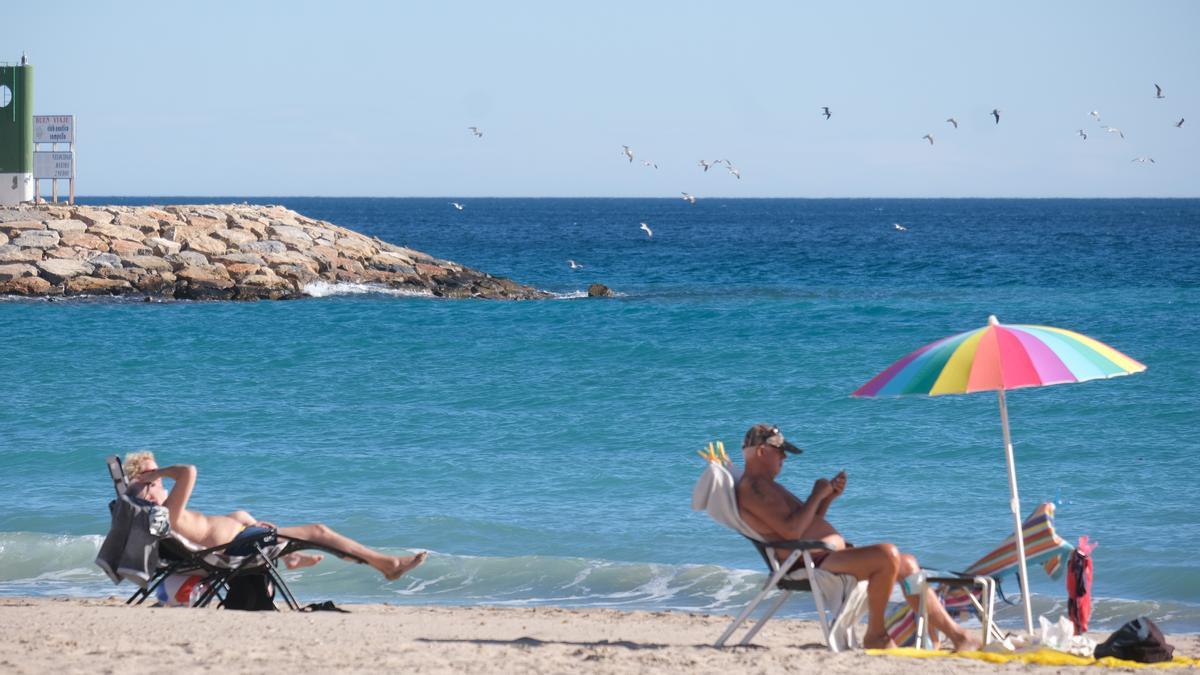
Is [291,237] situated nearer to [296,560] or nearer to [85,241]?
[85,241]

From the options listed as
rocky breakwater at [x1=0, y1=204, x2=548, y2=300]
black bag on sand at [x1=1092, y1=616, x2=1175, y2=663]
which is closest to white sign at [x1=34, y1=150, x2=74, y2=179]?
rocky breakwater at [x1=0, y1=204, x2=548, y2=300]

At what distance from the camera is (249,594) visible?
23.1 feet

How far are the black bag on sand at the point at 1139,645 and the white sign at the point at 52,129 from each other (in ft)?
109

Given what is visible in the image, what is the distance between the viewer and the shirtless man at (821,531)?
19.4 ft

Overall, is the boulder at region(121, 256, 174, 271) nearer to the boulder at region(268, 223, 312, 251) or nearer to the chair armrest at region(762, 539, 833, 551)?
the boulder at region(268, 223, 312, 251)

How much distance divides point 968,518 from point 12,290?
21.9 m

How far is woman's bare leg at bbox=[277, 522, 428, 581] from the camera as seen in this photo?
23.1 ft

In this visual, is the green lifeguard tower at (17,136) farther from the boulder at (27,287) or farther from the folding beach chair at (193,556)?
the folding beach chair at (193,556)

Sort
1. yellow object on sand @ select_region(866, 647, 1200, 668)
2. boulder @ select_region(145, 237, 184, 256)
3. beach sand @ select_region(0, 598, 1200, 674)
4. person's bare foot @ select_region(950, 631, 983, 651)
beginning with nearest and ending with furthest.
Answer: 1. beach sand @ select_region(0, 598, 1200, 674)
2. yellow object on sand @ select_region(866, 647, 1200, 668)
3. person's bare foot @ select_region(950, 631, 983, 651)
4. boulder @ select_region(145, 237, 184, 256)

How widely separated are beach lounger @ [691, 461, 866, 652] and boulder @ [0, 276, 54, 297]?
77.4ft

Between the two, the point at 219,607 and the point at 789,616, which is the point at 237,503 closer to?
the point at 219,607

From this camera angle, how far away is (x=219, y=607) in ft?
23.1

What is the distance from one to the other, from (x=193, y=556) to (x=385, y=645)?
1451 millimetres

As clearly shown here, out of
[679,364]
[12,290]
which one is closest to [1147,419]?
[679,364]
